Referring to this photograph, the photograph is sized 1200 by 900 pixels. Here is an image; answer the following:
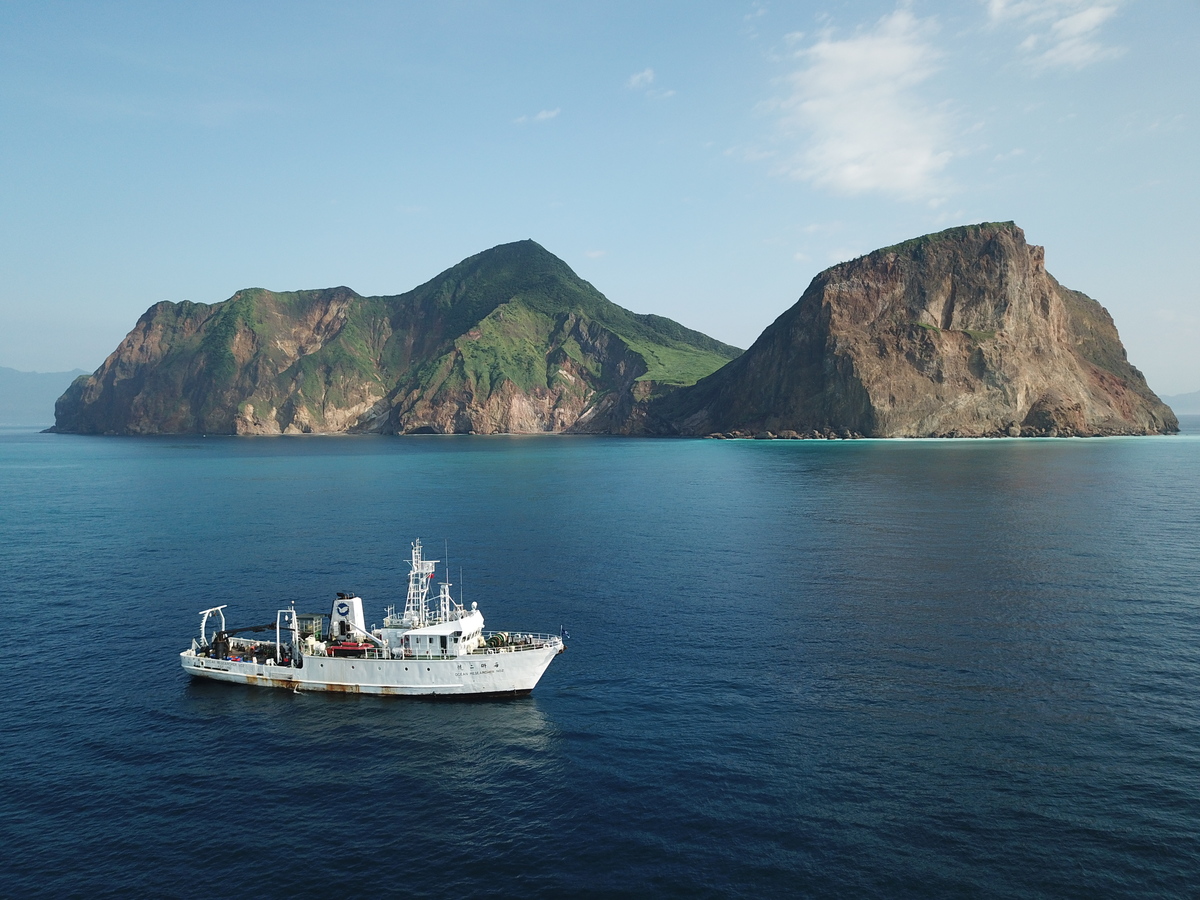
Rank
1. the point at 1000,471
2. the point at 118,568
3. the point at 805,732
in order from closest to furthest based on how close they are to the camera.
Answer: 1. the point at 805,732
2. the point at 118,568
3. the point at 1000,471

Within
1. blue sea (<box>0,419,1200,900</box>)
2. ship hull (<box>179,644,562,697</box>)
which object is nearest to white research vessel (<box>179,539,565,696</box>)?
ship hull (<box>179,644,562,697</box>)

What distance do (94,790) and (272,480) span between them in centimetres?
15589

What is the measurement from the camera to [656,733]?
158 ft

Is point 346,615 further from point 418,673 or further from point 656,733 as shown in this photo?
point 656,733

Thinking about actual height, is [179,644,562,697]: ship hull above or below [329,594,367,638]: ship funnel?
below

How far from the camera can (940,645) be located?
206 feet

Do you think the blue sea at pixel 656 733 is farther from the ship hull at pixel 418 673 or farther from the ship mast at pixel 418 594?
the ship mast at pixel 418 594

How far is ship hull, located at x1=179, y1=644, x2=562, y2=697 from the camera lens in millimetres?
56812

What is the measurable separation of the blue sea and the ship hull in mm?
1672

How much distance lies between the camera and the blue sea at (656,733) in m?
36.1

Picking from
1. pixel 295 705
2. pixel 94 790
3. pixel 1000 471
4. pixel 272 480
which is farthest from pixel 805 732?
pixel 272 480

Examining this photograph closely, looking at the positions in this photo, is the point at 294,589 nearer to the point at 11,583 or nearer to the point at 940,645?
the point at 11,583

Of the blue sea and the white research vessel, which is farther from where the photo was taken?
the white research vessel

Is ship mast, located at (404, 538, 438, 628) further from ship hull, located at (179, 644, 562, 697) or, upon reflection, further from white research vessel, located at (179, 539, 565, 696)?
ship hull, located at (179, 644, 562, 697)
